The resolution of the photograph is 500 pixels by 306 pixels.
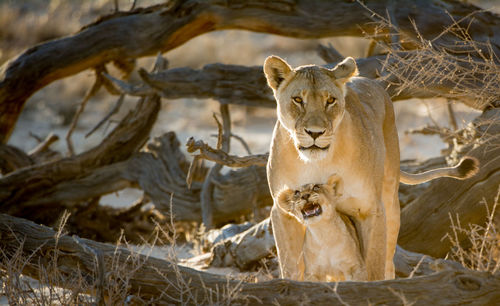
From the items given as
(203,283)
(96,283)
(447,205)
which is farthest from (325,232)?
(447,205)

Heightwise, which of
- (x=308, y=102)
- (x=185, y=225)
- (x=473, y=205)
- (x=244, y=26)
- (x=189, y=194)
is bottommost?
(x=185, y=225)

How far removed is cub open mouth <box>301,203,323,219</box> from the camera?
5250mm

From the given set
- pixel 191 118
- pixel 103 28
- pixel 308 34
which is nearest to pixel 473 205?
pixel 308 34

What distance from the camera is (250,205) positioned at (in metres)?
9.93

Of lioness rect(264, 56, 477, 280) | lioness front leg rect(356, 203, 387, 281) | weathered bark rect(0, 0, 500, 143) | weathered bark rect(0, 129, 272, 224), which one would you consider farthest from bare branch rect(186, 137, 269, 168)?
weathered bark rect(0, 129, 272, 224)

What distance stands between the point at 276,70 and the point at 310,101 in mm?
422

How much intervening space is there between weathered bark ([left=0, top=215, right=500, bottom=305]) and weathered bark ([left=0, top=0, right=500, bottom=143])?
4.74 m

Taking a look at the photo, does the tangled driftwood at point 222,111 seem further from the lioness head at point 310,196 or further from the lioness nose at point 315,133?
the lioness nose at point 315,133

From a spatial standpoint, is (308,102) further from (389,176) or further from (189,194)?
(189,194)

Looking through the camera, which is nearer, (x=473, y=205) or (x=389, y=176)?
(x=389, y=176)

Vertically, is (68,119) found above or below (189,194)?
below

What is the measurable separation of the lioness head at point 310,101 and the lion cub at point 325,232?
401 millimetres

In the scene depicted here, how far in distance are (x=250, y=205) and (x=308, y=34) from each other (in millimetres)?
2417

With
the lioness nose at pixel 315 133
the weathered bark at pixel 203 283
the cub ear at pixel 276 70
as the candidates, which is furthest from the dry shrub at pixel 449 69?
the weathered bark at pixel 203 283
